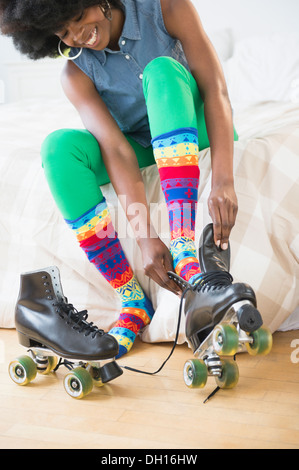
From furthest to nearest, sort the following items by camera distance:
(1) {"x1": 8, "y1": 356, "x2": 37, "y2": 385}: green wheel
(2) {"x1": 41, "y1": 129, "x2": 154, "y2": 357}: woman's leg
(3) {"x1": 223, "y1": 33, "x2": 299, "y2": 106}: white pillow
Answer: (3) {"x1": 223, "y1": 33, "x2": 299, "y2": 106}: white pillow → (2) {"x1": 41, "y1": 129, "x2": 154, "y2": 357}: woman's leg → (1) {"x1": 8, "y1": 356, "x2": 37, "y2": 385}: green wheel

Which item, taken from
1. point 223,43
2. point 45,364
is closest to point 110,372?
point 45,364

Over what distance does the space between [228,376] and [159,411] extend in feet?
0.51

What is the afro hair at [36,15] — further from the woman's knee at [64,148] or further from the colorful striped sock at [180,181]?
the colorful striped sock at [180,181]

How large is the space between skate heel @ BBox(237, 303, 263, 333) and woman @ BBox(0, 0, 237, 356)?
0.52 ft

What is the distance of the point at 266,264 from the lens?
1.32 meters

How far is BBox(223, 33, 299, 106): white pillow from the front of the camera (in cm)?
293

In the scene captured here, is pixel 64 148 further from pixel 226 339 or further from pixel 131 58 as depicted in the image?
pixel 226 339

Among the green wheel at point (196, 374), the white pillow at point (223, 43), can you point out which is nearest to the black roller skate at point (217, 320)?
the green wheel at point (196, 374)

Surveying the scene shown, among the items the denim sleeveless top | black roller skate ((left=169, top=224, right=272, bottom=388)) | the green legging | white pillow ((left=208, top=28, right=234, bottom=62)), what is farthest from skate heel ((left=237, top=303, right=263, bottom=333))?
white pillow ((left=208, top=28, right=234, bottom=62))

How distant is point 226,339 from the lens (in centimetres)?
92

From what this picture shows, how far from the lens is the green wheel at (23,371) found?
1152 mm

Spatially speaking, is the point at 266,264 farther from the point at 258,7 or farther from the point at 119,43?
the point at 258,7

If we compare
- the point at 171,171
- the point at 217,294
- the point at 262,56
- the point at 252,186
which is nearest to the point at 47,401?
the point at 217,294

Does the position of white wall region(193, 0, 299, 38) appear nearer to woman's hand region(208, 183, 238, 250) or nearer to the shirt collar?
the shirt collar
